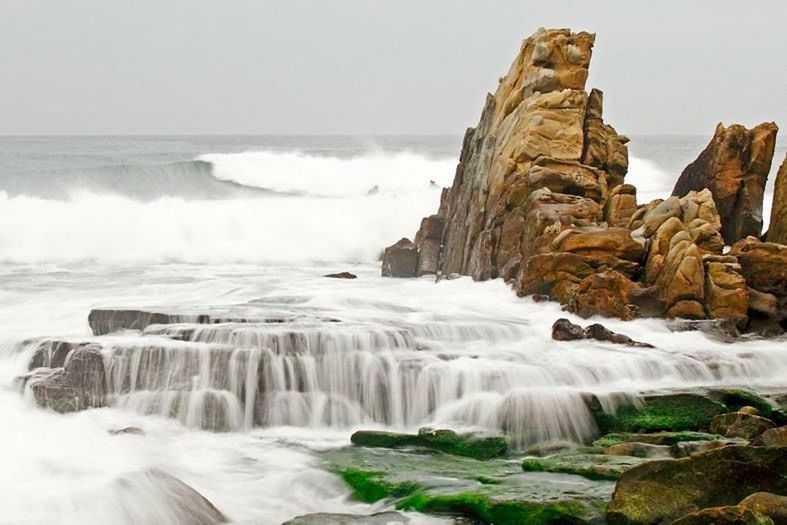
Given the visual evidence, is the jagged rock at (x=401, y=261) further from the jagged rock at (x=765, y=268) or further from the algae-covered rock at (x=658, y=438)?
the algae-covered rock at (x=658, y=438)

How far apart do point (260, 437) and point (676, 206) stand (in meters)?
7.80

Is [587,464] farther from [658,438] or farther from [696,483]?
[696,483]

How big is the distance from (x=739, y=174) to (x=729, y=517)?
12.3 meters

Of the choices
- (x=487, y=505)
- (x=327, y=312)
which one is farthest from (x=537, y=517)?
(x=327, y=312)

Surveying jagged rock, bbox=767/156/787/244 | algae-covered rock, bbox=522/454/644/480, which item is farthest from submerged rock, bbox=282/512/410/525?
jagged rock, bbox=767/156/787/244

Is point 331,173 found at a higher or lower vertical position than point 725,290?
higher

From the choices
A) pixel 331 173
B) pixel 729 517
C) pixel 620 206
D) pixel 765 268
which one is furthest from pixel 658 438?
pixel 331 173

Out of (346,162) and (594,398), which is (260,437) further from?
(346,162)

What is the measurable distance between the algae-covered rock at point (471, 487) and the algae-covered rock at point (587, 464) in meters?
0.11

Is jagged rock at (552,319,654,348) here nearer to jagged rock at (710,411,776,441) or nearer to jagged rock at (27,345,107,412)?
jagged rock at (710,411,776,441)

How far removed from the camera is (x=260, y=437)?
31.6 ft

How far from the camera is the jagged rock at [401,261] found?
19.6 metres

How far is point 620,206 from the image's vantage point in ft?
52.6

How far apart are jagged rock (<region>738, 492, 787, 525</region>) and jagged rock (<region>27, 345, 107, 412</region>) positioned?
6.61m
